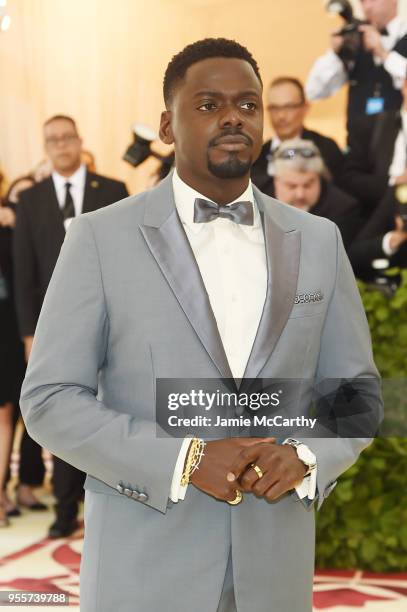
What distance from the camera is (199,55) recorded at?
152 cm

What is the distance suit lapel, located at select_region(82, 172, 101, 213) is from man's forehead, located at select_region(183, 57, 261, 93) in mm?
3316

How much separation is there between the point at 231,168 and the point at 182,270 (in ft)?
0.60

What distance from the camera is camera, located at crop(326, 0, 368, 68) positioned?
4.60 metres

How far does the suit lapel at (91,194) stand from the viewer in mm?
4793

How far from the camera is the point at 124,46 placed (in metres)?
5.16

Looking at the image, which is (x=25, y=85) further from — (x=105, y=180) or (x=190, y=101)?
(x=190, y=101)

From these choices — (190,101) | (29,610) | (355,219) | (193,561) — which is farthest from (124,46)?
(193,561)

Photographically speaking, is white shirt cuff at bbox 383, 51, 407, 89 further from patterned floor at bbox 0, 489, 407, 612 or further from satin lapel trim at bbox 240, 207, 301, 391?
satin lapel trim at bbox 240, 207, 301, 391

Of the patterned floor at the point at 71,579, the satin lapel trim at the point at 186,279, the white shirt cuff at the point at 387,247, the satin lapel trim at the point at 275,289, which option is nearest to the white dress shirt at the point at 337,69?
the white shirt cuff at the point at 387,247

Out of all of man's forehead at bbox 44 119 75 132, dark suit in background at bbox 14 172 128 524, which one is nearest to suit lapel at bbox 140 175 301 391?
dark suit in background at bbox 14 172 128 524

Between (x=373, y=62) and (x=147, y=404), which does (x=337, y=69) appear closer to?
(x=373, y=62)

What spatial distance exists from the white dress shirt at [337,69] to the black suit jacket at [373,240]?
584 millimetres

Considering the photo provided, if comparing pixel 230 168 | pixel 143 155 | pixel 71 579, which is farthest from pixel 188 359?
pixel 143 155

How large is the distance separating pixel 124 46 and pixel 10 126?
83cm
